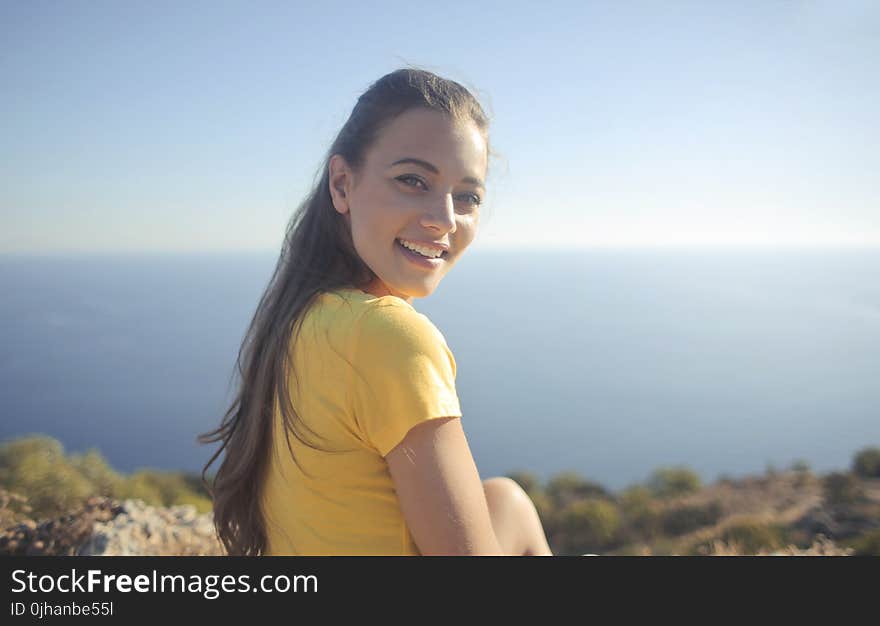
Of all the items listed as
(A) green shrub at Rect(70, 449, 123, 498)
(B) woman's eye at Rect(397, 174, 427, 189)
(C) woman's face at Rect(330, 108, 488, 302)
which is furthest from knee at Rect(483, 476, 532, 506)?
(A) green shrub at Rect(70, 449, 123, 498)

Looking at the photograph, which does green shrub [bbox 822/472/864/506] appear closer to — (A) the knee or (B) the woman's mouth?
(A) the knee

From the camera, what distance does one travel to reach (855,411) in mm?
121938

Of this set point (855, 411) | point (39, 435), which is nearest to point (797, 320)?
point (855, 411)

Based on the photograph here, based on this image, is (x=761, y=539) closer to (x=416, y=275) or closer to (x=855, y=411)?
(x=416, y=275)

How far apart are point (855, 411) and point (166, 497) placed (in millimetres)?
149868

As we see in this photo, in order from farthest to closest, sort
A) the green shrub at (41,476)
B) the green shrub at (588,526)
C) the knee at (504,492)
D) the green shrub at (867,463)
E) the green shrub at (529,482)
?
the green shrub at (529,482) → the green shrub at (588,526) → the green shrub at (867,463) → the green shrub at (41,476) → the knee at (504,492)

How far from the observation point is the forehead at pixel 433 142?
1.38m

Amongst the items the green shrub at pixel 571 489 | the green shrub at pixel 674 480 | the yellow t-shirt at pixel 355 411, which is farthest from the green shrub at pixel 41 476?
the green shrub at pixel 674 480

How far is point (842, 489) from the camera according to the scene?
9906 millimetres

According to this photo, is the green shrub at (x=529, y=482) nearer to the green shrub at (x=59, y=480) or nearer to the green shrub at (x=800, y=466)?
the green shrub at (x=800, y=466)

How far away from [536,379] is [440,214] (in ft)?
564

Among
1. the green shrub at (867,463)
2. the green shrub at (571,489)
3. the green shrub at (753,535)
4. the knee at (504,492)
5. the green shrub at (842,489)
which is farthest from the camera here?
the green shrub at (571,489)

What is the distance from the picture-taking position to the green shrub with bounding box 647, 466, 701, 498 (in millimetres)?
14953
